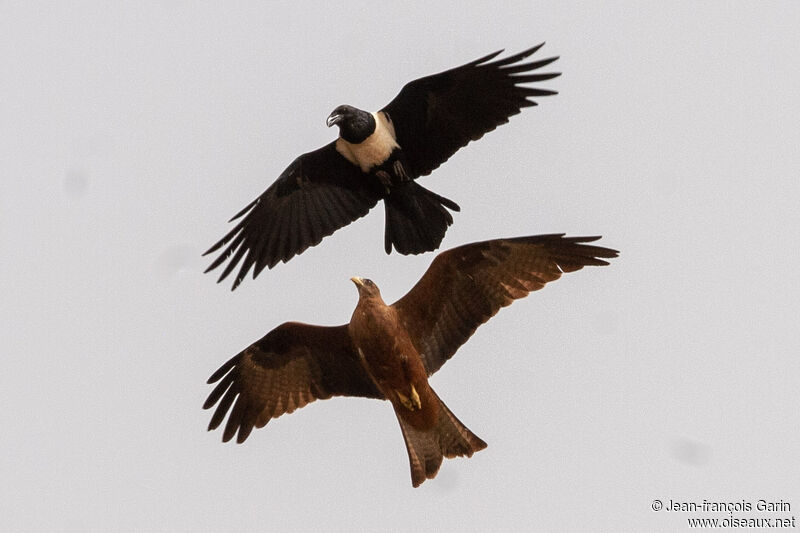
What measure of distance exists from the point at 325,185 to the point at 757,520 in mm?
5572

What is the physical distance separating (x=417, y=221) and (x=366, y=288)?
4.92 feet

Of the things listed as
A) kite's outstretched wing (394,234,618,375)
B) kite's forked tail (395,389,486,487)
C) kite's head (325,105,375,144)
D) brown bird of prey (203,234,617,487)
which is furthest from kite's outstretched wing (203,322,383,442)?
kite's head (325,105,375,144)

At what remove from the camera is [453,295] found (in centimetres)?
1209

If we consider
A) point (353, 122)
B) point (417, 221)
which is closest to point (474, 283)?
point (417, 221)

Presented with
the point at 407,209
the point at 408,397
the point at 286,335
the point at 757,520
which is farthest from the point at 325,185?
the point at 757,520

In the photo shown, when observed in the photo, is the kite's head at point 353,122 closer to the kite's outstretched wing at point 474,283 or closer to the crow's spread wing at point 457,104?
the crow's spread wing at point 457,104

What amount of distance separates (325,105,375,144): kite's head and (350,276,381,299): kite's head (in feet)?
5.98

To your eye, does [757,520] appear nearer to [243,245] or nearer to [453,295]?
[453,295]

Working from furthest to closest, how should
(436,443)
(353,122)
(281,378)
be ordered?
(353,122) → (281,378) → (436,443)

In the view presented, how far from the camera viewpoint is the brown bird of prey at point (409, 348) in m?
11.8

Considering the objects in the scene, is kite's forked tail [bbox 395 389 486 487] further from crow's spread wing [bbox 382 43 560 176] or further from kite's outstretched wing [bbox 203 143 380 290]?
crow's spread wing [bbox 382 43 560 176]

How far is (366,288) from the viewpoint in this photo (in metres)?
11.9

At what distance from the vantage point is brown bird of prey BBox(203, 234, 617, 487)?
11.8 m

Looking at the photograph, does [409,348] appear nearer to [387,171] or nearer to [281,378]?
[281,378]
